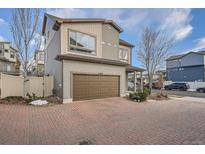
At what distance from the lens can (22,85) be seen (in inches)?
496

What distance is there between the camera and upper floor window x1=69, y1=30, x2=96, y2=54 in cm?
1285

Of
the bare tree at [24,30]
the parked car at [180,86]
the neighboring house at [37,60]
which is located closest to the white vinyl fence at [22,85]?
the bare tree at [24,30]

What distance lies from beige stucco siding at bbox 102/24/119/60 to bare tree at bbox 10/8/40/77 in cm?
643

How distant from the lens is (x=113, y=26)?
53.6ft

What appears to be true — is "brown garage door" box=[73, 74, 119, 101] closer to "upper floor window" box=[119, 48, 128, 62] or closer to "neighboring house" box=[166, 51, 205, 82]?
"upper floor window" box=[119, 48, 128, 62]

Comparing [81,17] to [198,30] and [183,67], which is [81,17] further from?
[183,67]

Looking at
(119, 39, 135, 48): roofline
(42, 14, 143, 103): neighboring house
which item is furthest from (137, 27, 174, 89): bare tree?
(42, 14, 143, 103): neighboring house

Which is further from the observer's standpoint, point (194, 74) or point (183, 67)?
point (183, 67)

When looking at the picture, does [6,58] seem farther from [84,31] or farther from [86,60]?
[86,60]

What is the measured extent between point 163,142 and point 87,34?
1130cm

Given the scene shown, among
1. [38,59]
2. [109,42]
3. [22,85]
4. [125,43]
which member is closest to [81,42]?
[109,42]

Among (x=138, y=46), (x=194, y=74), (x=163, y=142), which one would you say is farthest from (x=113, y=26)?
(x=194, y=74)

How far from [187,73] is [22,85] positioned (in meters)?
37.1

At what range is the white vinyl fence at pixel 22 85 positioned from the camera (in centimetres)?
1123
